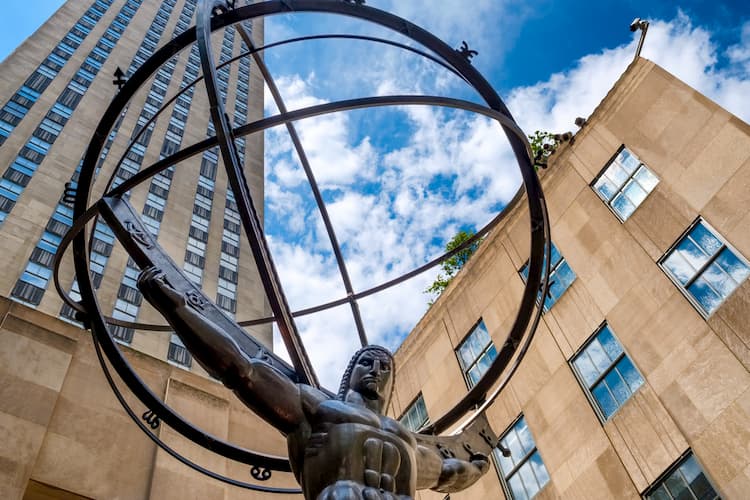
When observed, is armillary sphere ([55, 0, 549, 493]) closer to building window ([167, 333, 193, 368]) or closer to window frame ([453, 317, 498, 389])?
window frame ([453, 317, 498, 389])

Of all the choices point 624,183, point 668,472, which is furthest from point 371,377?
point 624,183

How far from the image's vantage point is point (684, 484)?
928cm

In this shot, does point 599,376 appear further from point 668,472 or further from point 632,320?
point 668,472

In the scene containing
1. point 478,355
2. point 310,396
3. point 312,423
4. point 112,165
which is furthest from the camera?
point 112,165

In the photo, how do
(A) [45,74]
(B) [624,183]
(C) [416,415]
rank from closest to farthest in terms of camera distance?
(B) [624,183] < (C) [416,415] < (A) [45,74]

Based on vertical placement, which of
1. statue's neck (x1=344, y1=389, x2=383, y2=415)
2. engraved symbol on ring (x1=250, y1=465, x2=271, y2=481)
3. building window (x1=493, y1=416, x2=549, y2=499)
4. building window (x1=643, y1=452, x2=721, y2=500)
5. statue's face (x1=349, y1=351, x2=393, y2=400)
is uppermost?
building window (x1=493, y1=416, x2=549, y2=499)

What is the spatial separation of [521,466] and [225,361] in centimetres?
1012

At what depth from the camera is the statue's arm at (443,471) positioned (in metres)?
4.73

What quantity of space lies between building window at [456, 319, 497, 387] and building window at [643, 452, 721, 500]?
17.6ft

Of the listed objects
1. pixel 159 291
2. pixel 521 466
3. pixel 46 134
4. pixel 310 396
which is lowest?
pixel 310 396

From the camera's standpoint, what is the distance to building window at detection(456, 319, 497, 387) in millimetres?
14972

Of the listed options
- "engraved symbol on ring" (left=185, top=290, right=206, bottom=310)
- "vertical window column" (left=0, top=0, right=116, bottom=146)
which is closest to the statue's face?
"engraved symbol on ring" (left=185, top=290, right=206, bottom=310)

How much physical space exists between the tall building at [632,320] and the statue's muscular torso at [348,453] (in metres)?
6.69

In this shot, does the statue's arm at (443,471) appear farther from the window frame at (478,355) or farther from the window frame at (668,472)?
the window frame at (478,355)
